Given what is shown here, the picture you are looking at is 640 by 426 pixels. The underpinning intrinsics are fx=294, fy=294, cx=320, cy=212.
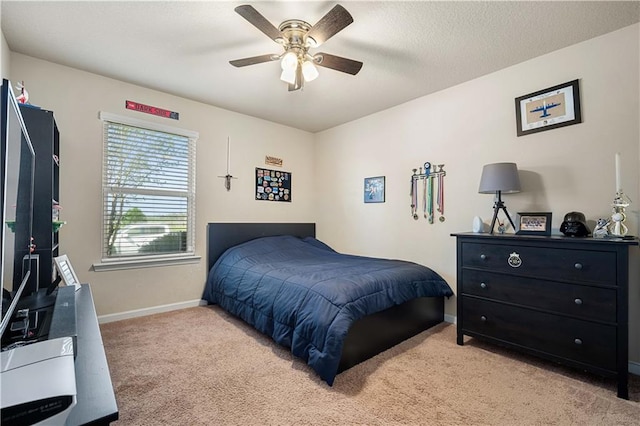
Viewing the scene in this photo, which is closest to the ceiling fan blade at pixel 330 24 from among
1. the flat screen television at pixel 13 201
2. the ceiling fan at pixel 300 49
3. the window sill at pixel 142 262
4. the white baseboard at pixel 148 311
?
the ceiling fan at pixel 300 49

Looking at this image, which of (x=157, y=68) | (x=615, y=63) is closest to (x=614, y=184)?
(x=615, y=63)

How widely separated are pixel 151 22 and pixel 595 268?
3305 mm

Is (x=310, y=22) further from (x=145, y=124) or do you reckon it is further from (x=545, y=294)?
(x=545, y=294)

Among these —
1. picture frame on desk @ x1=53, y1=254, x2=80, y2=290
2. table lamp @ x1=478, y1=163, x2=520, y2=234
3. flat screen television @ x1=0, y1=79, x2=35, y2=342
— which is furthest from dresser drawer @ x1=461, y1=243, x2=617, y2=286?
picture frame on desk @ x1=53, y1=254, x2=80, y2=290

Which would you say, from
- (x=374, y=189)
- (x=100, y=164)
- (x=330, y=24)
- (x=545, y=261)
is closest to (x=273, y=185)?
(x=374, y=189)

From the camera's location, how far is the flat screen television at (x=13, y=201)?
2.82ft

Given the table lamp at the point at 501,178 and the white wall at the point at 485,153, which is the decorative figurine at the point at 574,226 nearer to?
the white wall at the point at 485,153

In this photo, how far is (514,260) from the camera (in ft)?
7.01

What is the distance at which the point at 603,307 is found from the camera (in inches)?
70.1

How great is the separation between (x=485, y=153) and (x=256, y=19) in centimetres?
223

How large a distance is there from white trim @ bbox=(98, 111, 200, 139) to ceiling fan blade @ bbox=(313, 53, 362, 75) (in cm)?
192

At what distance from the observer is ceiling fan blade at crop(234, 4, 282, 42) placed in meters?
1.59

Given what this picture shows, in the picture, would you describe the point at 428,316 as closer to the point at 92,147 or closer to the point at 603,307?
the point at 603,307

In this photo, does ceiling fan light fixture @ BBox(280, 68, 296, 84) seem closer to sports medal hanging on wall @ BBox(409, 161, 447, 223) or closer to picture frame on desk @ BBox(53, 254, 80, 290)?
Answer: sports medal hanging on wall @ BBox(409, 161, 447, 223)
